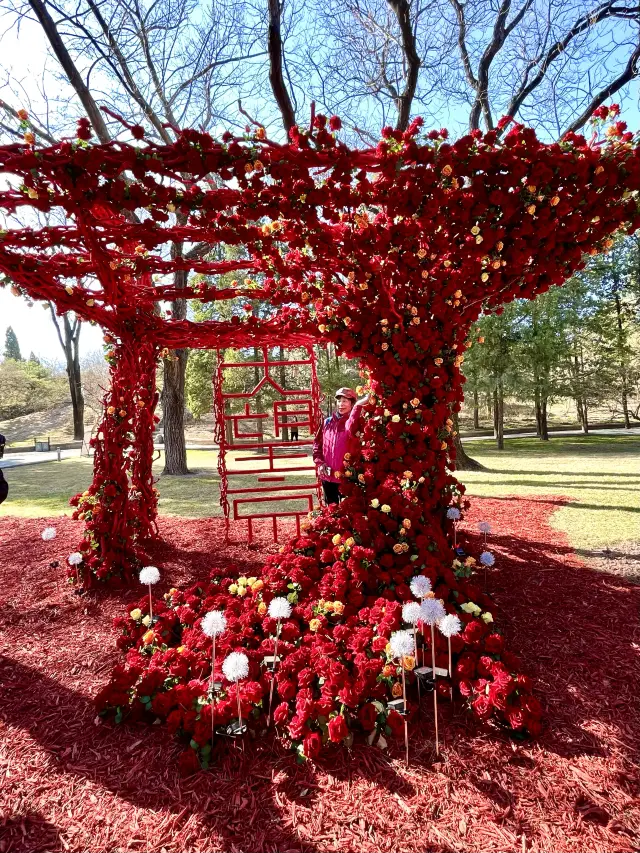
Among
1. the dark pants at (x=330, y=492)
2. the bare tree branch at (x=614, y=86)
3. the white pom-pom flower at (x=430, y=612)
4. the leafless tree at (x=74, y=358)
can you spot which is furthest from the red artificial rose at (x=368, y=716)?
the leafless tree at (x=74, y=358)

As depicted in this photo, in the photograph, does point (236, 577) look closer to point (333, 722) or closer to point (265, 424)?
point (333, 722)

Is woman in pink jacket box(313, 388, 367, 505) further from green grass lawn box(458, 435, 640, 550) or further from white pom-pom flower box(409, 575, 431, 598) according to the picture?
green grass lawn box(458, 435, 640, 550)

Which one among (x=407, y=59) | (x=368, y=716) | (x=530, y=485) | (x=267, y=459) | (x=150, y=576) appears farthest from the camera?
(x=530, y=485)

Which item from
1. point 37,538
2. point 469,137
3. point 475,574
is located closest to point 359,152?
point 469,137

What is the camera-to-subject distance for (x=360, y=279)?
3725 millimetres

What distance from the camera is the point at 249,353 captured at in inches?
Answer: 976

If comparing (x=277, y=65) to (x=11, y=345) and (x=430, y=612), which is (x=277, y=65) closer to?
(x=430, y=612)

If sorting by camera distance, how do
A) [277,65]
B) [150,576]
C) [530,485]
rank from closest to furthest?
[150,576] < [277,65] < [530,485]

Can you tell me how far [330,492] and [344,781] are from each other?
3325 mm

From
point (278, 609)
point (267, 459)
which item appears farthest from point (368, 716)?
point (267, 459)

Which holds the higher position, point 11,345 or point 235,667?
point 11,345

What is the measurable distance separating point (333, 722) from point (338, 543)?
1.58 meters

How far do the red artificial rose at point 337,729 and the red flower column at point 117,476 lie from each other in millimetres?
3228

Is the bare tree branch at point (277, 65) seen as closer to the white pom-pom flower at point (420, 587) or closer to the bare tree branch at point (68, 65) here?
the bare tree branch at point (68, 65)
